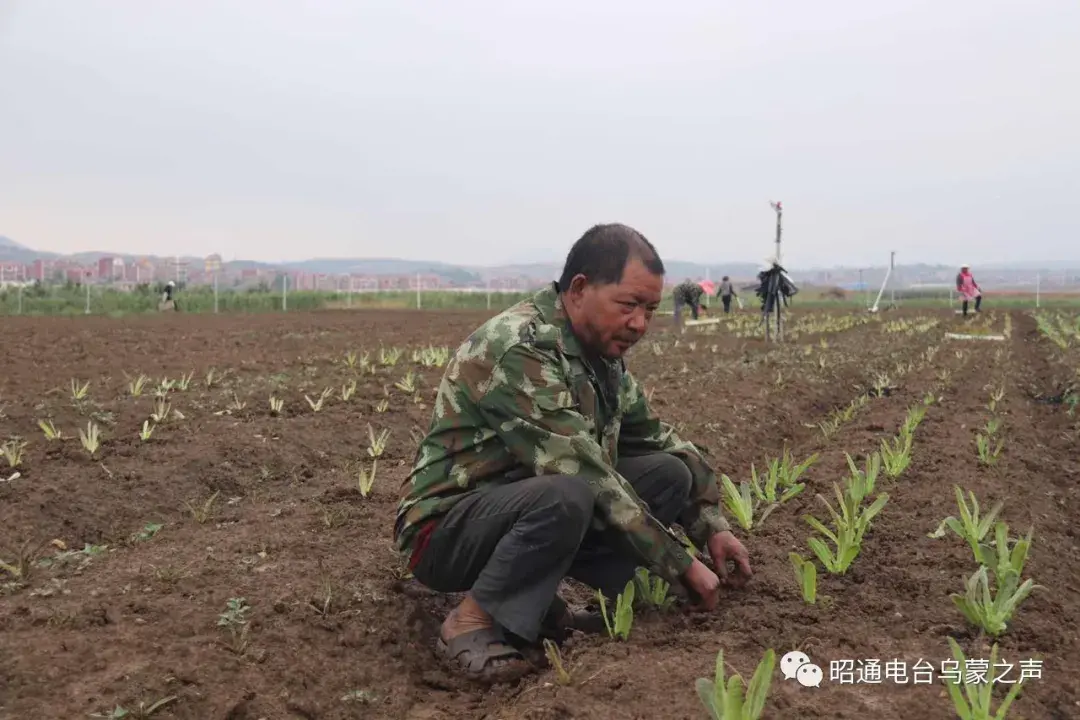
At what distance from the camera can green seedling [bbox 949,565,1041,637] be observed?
2.71 metres

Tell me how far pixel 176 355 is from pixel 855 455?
9.44m

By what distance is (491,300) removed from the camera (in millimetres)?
41531

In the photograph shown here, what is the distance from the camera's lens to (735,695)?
6.50 ft

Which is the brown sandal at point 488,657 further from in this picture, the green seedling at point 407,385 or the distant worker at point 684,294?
the distant worker at point 684,294

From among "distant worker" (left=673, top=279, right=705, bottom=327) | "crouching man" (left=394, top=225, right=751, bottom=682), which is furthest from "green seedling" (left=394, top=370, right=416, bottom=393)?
"distant worker" (left=673, top=279, right=705, bottom=327)

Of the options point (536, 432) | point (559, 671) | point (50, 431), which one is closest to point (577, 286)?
point (536, 432)

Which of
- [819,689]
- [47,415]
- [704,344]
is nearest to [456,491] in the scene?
[819,689]

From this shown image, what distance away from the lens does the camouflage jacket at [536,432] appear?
2.66 metres

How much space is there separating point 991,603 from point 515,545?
155cm

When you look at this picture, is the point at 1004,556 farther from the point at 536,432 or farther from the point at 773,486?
the point at 536,432

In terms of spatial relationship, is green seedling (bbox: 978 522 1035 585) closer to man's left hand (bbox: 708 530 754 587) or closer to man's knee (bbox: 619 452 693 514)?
man's left hand (bbox: 708 530 754 587)

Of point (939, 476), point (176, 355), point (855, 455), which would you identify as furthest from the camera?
point (176, 355)

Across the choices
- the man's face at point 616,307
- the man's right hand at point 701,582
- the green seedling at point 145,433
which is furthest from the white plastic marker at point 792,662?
the green seedling at point 145,433

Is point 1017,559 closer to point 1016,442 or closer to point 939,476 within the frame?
point 939,476
